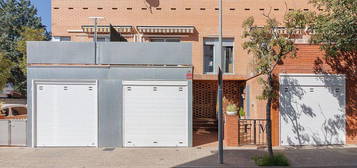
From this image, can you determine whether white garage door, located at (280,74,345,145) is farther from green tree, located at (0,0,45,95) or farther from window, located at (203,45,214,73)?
green tree, located at (0,0,45,95)

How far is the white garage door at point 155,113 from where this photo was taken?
33.3ft

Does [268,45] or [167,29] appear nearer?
[268,45]

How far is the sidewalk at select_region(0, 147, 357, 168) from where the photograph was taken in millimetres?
7816

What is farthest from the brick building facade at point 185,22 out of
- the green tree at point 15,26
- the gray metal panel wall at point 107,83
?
the green tree at point 15,26

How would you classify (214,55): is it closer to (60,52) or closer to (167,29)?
(167,29)

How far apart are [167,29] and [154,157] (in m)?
8.06

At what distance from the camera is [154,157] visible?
862cm

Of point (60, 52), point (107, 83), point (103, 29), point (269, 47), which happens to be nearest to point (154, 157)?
point (107, 83)

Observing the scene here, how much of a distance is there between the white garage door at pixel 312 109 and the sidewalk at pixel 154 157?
67 centimetres

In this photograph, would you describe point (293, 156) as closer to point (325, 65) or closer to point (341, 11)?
point (325, 65)

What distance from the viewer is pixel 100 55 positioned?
10117 millimetres

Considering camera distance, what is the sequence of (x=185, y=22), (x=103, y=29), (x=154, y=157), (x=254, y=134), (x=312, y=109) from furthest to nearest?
1. (x=185, y=22)
2. (x=103, y=29)
3. (x=254, y=134)
4. (x=312, y=109)
5. (x=154, y=157)

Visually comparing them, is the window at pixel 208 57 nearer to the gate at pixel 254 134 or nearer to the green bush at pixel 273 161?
the gate at pixel 254 134

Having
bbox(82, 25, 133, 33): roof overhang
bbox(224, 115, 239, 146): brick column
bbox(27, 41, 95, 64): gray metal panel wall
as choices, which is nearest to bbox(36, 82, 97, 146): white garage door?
bbox(27, 41, 95, 64): gray metal panel wall
